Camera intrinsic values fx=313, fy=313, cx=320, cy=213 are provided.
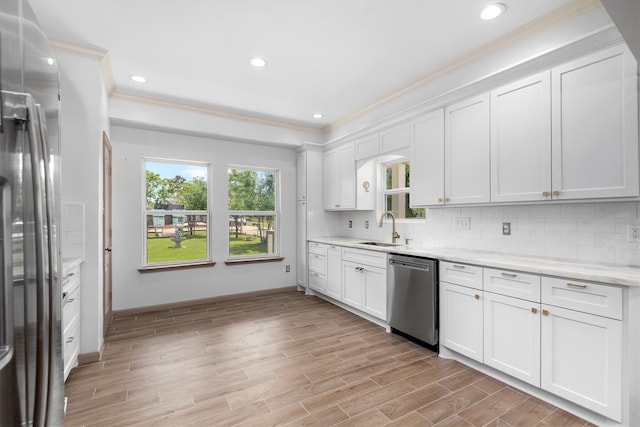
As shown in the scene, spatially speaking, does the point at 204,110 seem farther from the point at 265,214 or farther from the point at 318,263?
the point at 318,263

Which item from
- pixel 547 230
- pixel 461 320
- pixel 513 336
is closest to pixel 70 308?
pixel 461 320

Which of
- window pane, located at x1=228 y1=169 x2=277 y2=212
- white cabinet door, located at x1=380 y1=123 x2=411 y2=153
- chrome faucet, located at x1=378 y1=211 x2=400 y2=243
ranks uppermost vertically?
white cabinet door, located at x1=380 y1=123 x2=411 y2=153

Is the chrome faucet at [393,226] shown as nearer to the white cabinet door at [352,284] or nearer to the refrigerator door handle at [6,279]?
the white cabinet door at [352,284]

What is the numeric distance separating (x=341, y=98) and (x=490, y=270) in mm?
2705

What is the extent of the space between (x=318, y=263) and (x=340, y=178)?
134 cm

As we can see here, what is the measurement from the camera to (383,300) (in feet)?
11.4

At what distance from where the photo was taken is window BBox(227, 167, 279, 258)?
4910 millimetres

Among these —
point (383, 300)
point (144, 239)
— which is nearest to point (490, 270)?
point (383, 300)

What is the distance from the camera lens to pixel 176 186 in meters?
4.48

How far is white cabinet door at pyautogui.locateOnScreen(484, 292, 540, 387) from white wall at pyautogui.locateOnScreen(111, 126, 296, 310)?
11.2ft

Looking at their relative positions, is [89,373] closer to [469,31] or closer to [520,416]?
[520,416]

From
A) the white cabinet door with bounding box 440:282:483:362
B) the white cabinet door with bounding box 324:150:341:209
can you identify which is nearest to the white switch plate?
the white cabinet door with bounding box 440:282:483:362

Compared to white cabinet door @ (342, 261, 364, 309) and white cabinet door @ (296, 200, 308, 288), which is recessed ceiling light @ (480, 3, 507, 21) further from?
white cabinet door @ (296, 200, 308, 288)

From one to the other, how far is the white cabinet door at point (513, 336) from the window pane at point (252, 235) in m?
3.51
